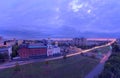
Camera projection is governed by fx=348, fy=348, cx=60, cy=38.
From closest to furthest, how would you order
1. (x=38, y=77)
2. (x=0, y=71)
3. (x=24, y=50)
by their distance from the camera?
(x=0, y=71), (x=38, y=77), (x=24, y=50)

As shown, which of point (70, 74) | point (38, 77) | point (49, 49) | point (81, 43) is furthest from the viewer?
point (81, 43)

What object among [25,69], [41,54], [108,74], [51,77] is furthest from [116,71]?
[41,54]

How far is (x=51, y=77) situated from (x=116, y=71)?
4780 millimetres

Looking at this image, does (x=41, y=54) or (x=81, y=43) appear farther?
(x=81, y=43)

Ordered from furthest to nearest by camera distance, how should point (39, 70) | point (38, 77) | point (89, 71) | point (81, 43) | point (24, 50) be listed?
1. point (81, 43)
2. point (24, 50)
3. point (89, 71)
4. point (39, 70)
5. point (38, 77)

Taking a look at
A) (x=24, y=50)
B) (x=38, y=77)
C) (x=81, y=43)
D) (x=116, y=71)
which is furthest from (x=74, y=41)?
(x=38, y=77)

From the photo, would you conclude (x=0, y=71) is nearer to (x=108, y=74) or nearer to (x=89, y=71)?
(x=108, y=74)

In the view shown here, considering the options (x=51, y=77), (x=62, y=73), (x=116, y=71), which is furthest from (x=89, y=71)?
(x=51, y=77)

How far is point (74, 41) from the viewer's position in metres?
63.6

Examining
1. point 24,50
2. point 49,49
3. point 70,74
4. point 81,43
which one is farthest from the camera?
point 81,43

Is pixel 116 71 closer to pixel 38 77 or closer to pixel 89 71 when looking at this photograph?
pixel 89 71

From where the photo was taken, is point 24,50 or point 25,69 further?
point 24,50

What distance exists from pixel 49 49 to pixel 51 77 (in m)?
12.3

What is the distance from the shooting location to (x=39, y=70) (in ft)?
59.1
